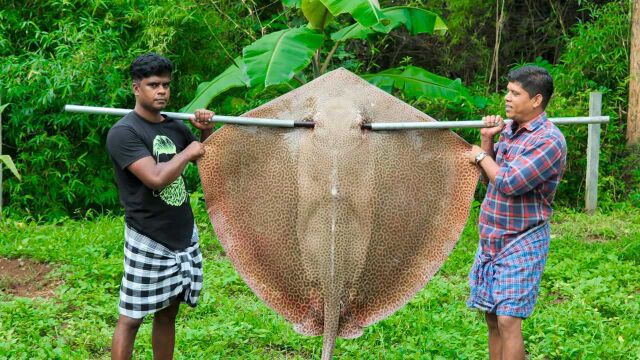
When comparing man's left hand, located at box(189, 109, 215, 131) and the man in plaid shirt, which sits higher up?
man's left hand, located at box(189, 109, 215, 131)

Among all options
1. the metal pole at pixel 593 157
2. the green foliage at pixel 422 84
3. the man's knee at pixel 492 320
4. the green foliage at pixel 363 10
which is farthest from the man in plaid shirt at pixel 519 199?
the metal pole at pixel 593 157

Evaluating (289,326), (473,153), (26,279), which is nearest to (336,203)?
(473,153)

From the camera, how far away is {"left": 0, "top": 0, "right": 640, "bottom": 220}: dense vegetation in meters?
7.20

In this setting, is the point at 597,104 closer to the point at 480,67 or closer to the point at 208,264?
the point at 480,67

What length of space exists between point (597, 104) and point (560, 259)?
224 cm

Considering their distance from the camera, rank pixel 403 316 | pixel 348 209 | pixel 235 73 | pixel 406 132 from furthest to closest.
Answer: pixel 235 73
pixel 403 316
pixel 406 132
pixel 348 209

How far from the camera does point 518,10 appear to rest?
9727 millimetres

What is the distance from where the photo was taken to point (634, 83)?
25.2 feet

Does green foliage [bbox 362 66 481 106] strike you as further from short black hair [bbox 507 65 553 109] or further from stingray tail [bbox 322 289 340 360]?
stingray tail [bbox 322 289 340 360]

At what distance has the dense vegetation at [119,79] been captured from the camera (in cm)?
720

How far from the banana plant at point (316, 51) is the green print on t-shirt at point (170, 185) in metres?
1.97

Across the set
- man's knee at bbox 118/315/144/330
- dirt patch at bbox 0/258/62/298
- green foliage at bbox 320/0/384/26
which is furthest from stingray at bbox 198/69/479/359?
dirt patch at bbox 0/258/62/298

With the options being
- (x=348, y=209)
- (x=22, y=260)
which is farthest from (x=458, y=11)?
(x=348, y=209)

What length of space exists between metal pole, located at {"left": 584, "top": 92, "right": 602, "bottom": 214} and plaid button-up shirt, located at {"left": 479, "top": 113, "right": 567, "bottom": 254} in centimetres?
422
